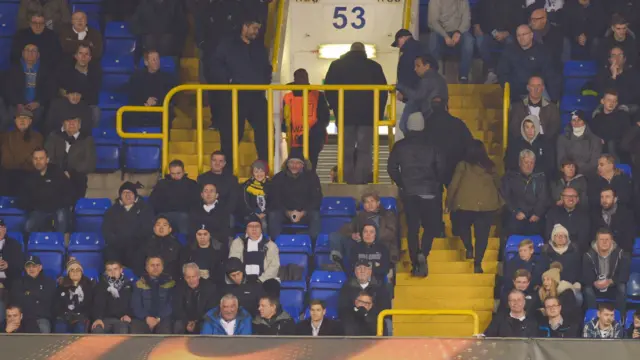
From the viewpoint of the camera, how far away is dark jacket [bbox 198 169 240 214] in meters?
15.1

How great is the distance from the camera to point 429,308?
48.5ft

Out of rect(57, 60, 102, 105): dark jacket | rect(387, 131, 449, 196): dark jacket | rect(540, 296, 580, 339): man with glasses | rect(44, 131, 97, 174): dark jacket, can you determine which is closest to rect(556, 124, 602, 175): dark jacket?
rect(387, 131, 449, 196): dark jacket

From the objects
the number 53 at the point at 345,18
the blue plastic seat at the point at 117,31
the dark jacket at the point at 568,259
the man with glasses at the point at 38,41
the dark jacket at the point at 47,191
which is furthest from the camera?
the number 53 at the point at 345,18

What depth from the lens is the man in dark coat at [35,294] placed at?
1427 cm

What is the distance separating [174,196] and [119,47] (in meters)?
2.80

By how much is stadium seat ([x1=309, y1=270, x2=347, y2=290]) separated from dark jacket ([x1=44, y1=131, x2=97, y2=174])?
2688 mm

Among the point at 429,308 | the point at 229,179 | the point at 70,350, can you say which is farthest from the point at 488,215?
the point at 70,350

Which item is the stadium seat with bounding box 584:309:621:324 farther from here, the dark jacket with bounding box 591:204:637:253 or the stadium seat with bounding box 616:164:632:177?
the stadium seat with bounding box 616:164:632:177

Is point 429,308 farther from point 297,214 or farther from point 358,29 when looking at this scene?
point 358,29

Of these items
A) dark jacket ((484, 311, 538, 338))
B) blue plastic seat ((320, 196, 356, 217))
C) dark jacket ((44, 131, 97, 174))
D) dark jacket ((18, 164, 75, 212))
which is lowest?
dark jacket ((484, 311, 538, 338))

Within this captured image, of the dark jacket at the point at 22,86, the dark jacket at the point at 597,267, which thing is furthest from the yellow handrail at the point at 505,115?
the dark jacket at the point at 22,86

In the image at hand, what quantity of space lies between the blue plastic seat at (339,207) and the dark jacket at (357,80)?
3.45ft

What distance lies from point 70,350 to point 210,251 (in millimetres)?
4139

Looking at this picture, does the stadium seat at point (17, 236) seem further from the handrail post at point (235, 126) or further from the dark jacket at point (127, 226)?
the handrail post at point (235, 126)
